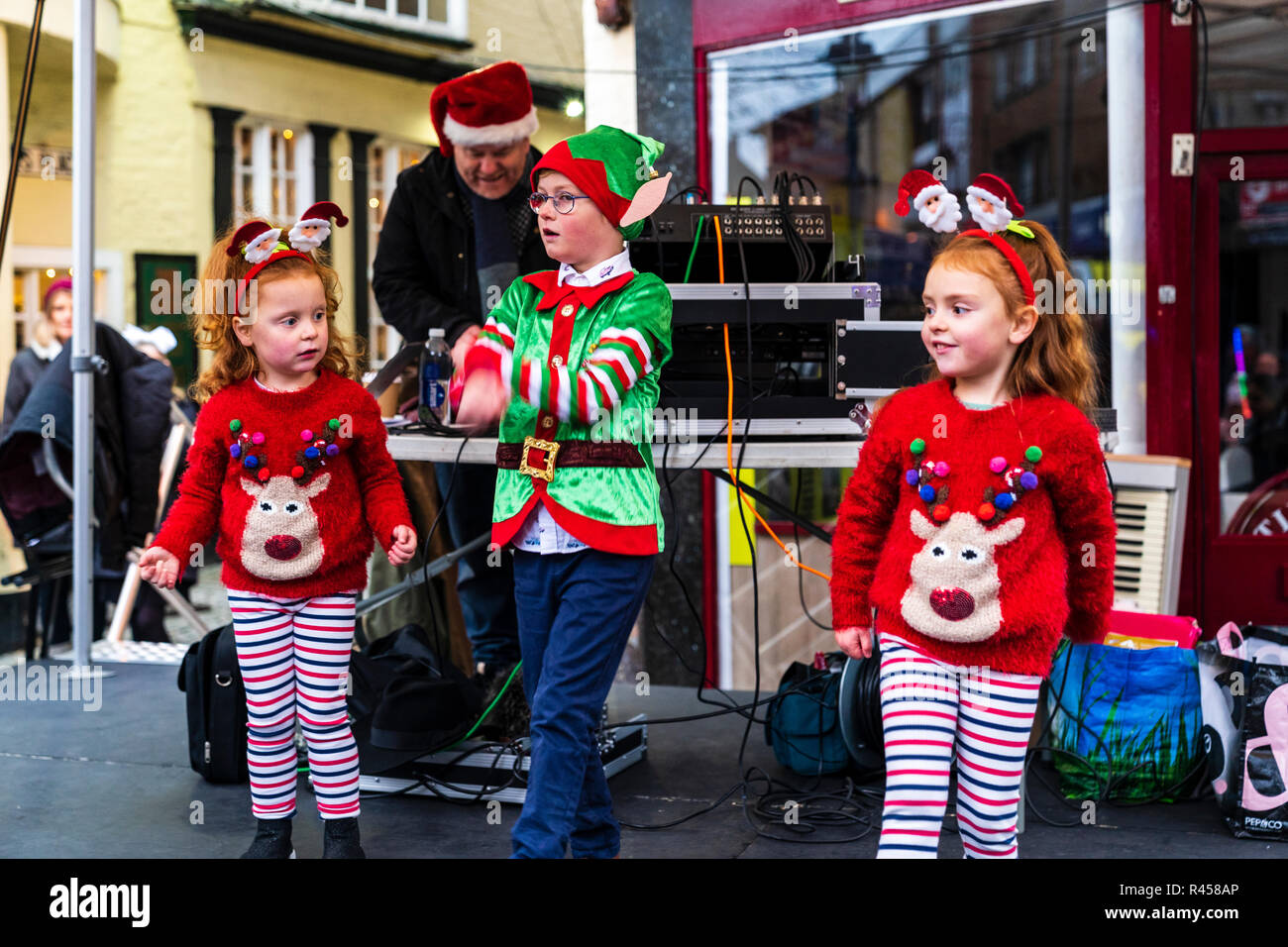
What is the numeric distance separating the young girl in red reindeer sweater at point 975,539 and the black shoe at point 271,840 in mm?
1299

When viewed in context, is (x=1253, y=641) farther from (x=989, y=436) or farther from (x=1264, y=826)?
(x=989, y=436)

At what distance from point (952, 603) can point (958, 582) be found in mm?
38

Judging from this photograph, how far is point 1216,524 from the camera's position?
177 inches

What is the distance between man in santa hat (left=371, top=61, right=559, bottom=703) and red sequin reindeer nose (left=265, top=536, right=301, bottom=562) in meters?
1.12

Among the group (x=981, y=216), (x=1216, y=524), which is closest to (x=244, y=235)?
(x=981, y=216)

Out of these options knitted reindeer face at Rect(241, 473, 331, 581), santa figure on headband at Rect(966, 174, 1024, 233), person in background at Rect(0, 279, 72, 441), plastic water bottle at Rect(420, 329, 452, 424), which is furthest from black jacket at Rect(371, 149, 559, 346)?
person in background at Rect(0, 279, 72, 441)

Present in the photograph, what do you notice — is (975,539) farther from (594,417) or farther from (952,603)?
(594,417)

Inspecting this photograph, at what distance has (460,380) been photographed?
2.57 meters

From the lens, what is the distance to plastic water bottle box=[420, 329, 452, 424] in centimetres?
353

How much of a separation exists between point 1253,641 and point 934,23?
105 inches

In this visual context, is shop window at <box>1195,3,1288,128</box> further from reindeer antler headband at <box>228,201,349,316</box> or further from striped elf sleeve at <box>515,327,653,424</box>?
reindeer antler headband at <box>228,201,349,316</box>

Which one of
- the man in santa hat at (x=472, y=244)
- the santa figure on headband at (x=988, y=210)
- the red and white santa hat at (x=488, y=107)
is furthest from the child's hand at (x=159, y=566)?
the santa figure on headband at (x=988, y=210)

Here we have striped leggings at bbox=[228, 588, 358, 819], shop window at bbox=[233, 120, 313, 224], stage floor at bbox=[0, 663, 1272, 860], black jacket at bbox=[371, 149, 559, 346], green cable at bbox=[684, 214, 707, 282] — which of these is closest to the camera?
striped leggings at bbox=[228, 588, 358, 819]
